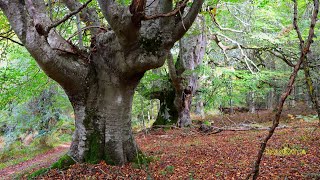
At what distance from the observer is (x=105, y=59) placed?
5.76m

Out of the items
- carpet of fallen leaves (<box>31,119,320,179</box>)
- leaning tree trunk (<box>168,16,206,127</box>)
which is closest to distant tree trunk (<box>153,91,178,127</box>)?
leaning tree trunk (<box>168,16,206,127</box>)

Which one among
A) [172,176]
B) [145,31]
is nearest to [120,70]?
[145,31]

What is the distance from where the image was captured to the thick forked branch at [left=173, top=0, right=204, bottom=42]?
15.5ft

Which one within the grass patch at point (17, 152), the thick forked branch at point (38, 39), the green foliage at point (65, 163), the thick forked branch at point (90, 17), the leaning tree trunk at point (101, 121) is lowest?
the grass patch at point (17, 152)

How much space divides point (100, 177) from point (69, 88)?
1942 mm

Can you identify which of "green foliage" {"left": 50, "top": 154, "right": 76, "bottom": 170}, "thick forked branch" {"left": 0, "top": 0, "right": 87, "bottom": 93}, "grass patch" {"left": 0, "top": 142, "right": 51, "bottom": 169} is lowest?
"grass patch" {"left": 0, "top": 142, "right": 51, "bottom": 169}

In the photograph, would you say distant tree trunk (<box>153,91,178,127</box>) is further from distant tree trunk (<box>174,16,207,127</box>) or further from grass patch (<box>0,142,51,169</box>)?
grass patch (<box>0,142,51,169</box>)

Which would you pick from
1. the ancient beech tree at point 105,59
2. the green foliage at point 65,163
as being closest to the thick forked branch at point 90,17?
the ancient beech tree at point 105,59

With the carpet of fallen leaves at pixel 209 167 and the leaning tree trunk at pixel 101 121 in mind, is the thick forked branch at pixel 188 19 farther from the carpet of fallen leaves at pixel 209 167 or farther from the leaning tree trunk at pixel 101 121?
the carpet of fallen leaves at pixel 209 167

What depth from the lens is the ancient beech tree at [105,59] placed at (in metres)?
4.88

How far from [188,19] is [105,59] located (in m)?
1.99

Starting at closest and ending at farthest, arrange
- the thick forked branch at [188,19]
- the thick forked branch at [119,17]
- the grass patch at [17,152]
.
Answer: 1. the thick forked branch at [119,17]
2. the thick forked branch at [188,19]
3. the grass patch at [17,152]

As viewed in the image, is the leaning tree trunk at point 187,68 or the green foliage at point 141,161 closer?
the green foliage at point 141,161

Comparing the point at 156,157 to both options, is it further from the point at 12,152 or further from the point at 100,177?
the point at 12,152
